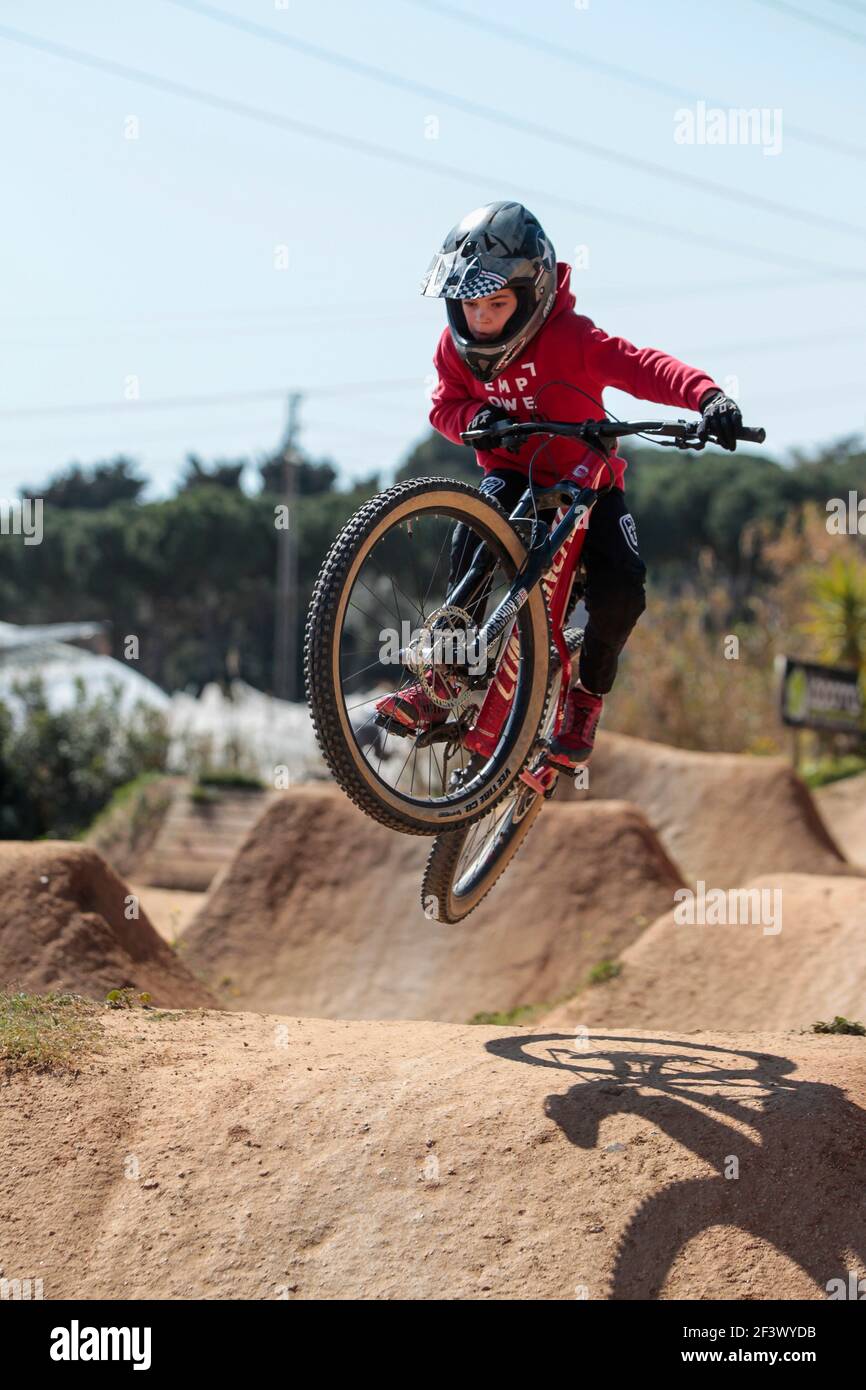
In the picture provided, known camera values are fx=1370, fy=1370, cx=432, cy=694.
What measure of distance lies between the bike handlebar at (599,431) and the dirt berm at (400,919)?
6353 millimetres

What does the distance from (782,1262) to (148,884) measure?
14.3m

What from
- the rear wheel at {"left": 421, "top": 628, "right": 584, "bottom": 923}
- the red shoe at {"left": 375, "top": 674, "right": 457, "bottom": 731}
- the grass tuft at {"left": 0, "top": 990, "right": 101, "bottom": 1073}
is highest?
the red shoe at {"left": 375, "top": 674, "right": 457, "bottom": 731}

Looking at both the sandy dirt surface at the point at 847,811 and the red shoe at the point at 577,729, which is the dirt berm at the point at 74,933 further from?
the sandy dirt surface at the point at 847,811

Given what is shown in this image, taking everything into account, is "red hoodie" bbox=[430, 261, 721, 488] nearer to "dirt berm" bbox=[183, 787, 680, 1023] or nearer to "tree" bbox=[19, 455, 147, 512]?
"dirt berm" bbox=[183, 787, 680, 1023]

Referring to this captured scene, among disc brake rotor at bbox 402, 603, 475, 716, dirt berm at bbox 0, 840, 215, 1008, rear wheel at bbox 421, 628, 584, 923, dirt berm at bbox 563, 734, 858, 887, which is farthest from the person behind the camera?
dirt berm at bbox 563, 734, 858, 887

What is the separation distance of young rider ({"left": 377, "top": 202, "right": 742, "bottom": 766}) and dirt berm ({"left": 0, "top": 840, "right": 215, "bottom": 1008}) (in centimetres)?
339

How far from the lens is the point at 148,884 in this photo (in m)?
18.0

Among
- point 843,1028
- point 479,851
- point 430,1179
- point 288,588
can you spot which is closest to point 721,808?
point 843,1028

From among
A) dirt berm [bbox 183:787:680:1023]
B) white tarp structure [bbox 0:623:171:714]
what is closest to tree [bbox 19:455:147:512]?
white tarp structure [bbox 0:623:171:714]

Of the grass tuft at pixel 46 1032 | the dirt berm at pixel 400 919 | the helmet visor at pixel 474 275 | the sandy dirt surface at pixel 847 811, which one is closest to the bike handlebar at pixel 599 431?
the helmet visor at pixel 474 275

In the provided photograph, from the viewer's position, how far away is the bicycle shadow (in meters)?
4.66

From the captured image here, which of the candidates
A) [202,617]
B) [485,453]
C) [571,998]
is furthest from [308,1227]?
[202,617]

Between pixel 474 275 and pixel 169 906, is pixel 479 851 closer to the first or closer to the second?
pixel 474 275
